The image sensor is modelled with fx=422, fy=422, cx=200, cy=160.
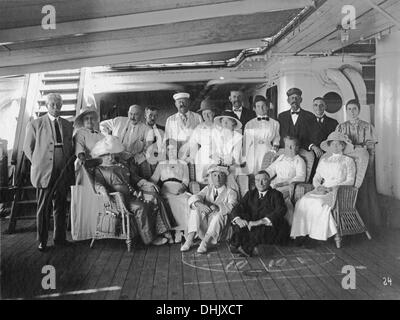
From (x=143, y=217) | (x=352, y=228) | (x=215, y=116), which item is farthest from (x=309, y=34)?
(x=143, y=217)

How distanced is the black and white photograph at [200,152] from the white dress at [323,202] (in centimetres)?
1

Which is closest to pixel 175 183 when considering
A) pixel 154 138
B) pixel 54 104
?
pixel 154 138

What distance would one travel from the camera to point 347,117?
155 inches

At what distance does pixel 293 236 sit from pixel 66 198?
2.04 m

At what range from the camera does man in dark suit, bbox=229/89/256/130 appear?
3.89 meters

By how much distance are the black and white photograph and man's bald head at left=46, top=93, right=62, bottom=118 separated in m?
0.01

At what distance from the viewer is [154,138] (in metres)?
3.80

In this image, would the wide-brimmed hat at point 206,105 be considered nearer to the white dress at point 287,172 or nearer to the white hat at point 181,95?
the white hat at point 181,95

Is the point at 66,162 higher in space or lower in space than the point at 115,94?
lower

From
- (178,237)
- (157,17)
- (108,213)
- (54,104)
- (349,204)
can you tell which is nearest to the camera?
(157,17)

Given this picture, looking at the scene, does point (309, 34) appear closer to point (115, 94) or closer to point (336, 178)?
point (336, 178)

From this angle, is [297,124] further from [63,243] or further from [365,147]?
[63,243]

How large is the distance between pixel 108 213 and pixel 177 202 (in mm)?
621
